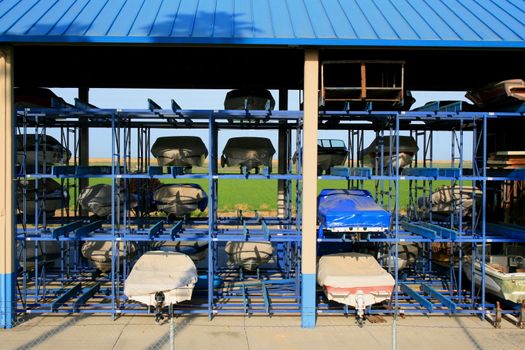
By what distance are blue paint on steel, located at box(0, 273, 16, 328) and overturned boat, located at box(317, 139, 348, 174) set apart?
849cm

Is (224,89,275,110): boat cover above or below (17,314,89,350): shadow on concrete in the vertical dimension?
above

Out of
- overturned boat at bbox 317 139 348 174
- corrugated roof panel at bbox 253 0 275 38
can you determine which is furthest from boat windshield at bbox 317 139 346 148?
corrugated roof panel at bbox 253 0 275 38

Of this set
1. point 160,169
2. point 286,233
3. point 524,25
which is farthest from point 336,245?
point 524,25

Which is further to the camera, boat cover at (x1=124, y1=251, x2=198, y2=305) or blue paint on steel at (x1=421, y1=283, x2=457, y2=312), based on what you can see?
blue paint on steel at (x1=421, y1=283, x2=457, y2=312)

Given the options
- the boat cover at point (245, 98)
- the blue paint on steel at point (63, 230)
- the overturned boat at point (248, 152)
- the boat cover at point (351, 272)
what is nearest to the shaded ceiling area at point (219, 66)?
the boat cover at point (245, 98)

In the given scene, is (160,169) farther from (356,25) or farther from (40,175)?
(356,25)

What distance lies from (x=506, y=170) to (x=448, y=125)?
2396 millimetres

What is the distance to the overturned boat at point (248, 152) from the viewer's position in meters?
13.3

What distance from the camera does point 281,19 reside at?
11422 mm

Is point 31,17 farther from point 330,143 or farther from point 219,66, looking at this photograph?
point 330,143

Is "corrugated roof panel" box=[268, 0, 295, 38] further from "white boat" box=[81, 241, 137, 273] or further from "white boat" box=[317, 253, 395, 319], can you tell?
"white boat" box=[81, 241, 137, 273]

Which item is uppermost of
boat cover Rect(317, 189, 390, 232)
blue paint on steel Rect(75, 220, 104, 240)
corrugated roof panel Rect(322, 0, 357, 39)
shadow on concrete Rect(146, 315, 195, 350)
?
corrugated roof panel Rect(322, 0, 357, 39)

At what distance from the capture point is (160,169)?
11.8m

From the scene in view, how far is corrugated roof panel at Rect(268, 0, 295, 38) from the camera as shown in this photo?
35.0 feet
